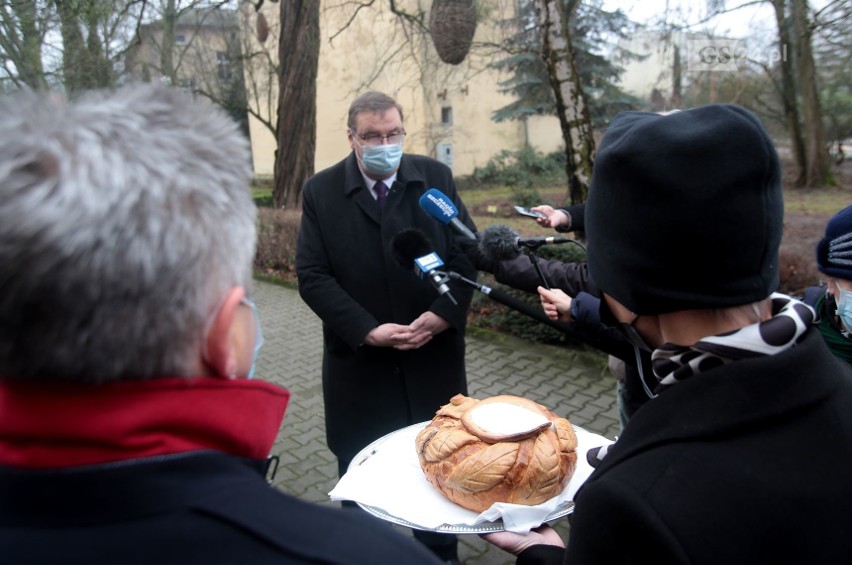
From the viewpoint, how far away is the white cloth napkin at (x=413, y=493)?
1702 mm

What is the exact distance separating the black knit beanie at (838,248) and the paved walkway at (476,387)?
6.92 ft

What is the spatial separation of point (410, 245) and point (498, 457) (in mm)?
1097

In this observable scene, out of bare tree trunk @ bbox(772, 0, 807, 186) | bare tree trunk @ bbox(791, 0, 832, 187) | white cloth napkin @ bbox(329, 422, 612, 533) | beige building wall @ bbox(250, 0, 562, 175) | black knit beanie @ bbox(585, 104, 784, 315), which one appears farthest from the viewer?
beige building wall @ bbox(250, 0, 562, 175)

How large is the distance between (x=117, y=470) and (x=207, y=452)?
111 millimetres

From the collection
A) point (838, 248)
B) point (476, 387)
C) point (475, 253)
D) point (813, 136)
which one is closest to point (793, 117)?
point (813, 136)

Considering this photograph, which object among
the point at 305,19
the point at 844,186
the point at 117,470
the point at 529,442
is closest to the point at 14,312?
the point at 117,470

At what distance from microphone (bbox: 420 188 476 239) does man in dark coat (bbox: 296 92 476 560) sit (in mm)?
116

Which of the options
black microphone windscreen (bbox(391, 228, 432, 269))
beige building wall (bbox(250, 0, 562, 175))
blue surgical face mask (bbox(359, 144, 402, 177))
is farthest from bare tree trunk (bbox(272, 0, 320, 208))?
black microphone windscreen (bbox(391, 228, 432, 269))

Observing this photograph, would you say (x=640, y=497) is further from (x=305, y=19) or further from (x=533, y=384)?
(x=305, y=19)

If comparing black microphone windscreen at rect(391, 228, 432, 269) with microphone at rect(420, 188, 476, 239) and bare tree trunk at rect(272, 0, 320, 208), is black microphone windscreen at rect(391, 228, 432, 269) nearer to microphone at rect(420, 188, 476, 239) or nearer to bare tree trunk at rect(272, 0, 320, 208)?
microphone at rect(420, 188, 476, 239)

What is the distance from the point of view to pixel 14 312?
74cm

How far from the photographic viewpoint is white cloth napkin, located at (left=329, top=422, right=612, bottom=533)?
1.70 meters

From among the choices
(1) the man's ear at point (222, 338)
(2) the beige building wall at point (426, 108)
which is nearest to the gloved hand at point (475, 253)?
(1) the man's ear at point (222, 338)

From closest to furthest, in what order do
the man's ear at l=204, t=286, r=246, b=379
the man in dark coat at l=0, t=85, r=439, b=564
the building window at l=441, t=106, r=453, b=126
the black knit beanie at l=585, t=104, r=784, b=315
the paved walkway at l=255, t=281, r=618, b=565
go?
1. the man in dark coat at l=0, t=85, r=439, b=564
2. the man's ear at l=204, t=286, r=246, b=379
3. the black knit beanie at l=585, t=104, r=784, b=315
4. the paved walkway at l=255, t=281, r=618, b=565
5. the building window at l=441, t=106, r=453, b=126
